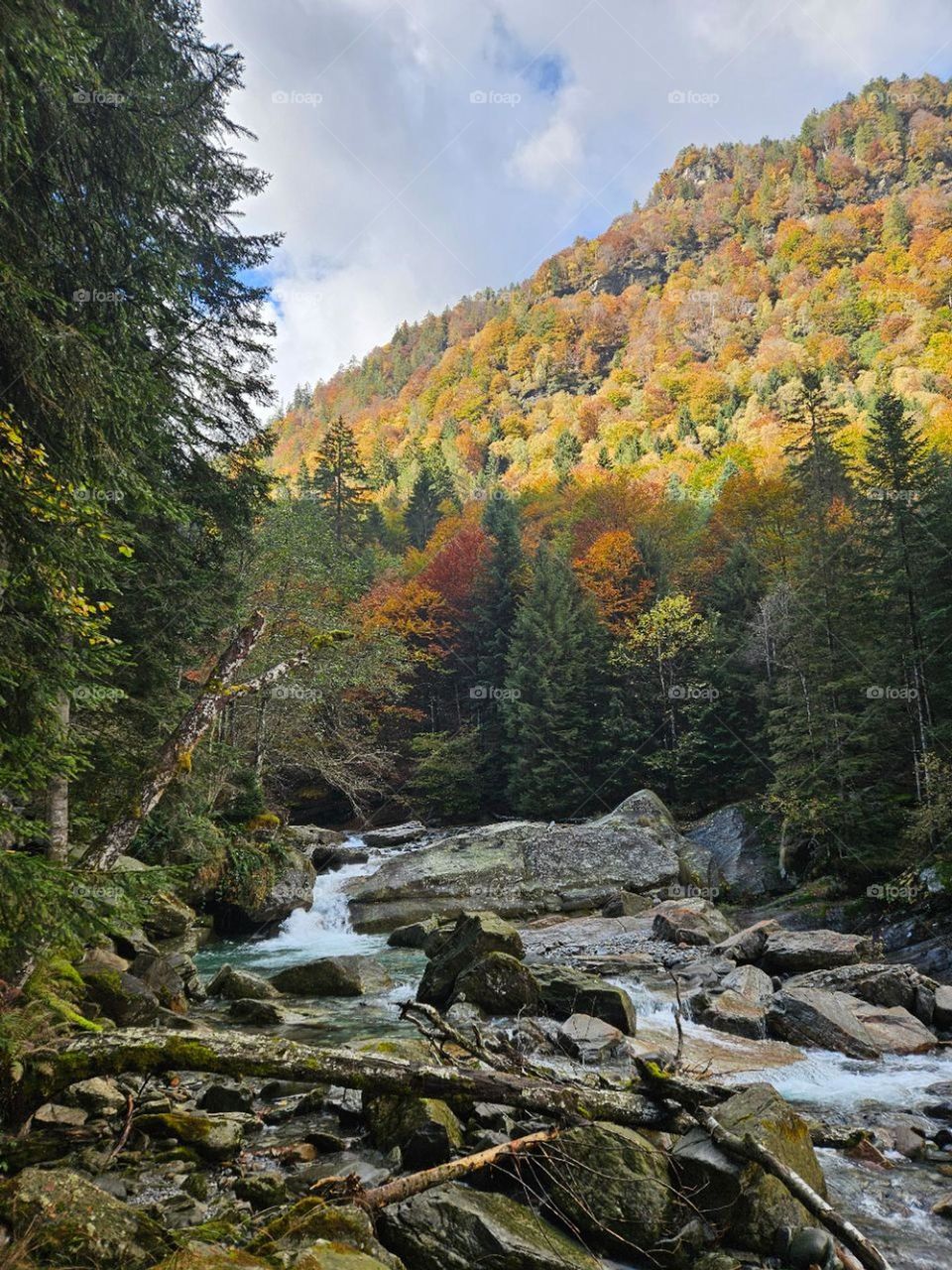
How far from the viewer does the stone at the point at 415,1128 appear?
4953 mm

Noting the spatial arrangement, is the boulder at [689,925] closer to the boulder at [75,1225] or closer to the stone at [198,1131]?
the stone at [198,1131]

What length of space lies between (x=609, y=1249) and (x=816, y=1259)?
47.1 inches

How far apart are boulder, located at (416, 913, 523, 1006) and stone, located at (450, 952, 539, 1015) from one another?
292 millimetres

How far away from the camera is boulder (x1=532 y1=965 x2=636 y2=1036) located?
928cm

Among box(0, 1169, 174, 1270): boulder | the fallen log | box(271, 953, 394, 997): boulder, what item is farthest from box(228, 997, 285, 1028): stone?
box(0, 1169, 174, 1270): boulder

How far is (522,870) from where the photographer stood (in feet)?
69.6

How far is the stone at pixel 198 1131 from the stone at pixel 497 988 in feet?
15.2

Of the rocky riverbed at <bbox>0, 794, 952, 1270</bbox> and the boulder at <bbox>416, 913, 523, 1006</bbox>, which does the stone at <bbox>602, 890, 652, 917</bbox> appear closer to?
the rocky riverbed at <bbox>0, 794, 952, 1270</bbox>

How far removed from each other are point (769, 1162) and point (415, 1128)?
8.02ft

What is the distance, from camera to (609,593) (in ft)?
125

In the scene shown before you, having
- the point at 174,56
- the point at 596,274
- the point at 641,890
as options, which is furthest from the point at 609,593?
the point at 596,274

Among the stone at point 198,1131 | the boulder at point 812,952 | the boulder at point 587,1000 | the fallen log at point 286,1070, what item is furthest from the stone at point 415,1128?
the boulder at point 812,952
